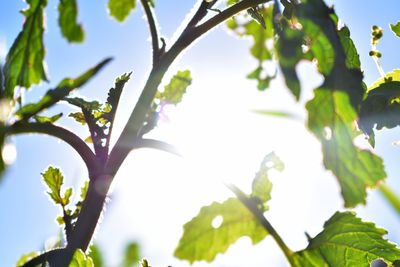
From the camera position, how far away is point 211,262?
1.43m

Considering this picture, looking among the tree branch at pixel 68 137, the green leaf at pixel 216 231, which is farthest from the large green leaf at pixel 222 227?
the tree branch at pixel 68 137

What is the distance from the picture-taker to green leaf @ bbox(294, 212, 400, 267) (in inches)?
58.8

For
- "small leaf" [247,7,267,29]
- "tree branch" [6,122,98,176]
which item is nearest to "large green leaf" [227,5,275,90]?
"small leaf" [247,7,267,29]

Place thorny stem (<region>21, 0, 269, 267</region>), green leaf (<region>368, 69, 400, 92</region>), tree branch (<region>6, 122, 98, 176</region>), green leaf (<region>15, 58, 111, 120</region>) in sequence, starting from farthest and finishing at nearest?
green leaf (<region>368, 69, 400, 92</region>), thorny stem (<region>21, 0, 269, 267</region>), tree branch (<region>6, 122, 98, 176</region>), green leaf (<region>15, 58, 111, 120</region>)

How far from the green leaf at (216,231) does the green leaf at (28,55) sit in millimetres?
559

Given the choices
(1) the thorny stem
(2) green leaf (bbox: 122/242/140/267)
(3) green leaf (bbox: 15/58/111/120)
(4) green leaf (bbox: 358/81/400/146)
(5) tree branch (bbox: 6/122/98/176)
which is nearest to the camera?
(2) green leaf (bbox: 122/242/140/267)

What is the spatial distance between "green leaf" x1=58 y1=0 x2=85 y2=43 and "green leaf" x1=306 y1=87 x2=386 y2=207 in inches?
19.7

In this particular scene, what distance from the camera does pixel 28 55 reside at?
4.05 ft

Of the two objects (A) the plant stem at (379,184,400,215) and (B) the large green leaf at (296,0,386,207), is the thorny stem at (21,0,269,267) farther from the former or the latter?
(A) the plant stem at (379,184,400,215)

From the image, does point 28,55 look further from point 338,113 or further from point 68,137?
point 338,113

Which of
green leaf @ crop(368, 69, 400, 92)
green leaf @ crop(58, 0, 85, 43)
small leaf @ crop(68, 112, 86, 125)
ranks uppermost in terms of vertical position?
small leaf @ crop(68, 112, 86, 125)

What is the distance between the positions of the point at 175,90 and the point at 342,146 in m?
1.08

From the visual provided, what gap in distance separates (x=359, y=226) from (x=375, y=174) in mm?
450

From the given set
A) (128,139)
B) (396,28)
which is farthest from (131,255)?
(396,28)
